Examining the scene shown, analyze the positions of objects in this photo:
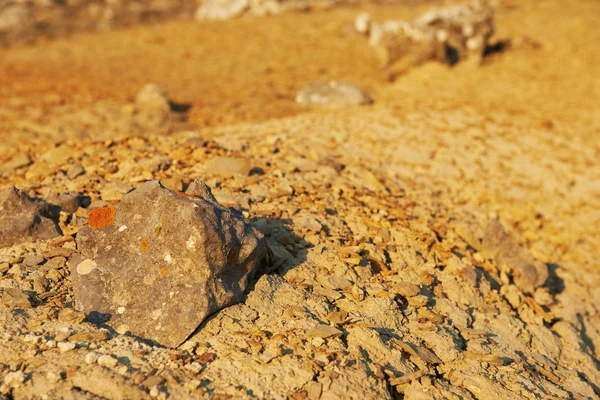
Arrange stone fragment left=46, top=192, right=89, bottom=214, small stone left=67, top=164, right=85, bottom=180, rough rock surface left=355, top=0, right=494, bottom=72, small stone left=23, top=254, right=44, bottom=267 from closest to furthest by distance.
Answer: small stone left=23, top=254, right=44, bottom=267 < stone fragment left=46, top=192, right=89, bottom=214 < small stone left=67, top=164, right=85, bottom=180 < rough rock surface left=355, top=0, right=494, bottom=72

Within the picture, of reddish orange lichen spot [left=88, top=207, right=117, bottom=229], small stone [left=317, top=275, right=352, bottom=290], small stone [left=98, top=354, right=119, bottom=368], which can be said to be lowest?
small stone [left=317, top=275, right=352, bottom=290]

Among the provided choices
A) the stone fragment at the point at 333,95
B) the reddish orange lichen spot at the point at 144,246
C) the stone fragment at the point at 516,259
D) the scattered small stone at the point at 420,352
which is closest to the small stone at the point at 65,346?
the reddish orange lichen spot at the point at 144,246

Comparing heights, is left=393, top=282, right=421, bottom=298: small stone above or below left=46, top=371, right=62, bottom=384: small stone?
below

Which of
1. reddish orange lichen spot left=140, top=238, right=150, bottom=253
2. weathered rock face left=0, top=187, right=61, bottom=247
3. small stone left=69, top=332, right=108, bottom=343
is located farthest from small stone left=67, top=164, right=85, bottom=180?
small stone left=69, top=332, right=108, bottom=343

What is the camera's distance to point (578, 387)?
3.19m

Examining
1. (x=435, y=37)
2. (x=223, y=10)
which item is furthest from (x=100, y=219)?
(x=223, y=10)

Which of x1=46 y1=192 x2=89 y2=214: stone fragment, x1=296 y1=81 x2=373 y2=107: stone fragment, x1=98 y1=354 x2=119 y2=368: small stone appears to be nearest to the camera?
x1=98 y1=354 x2=119 y2=368: small stone

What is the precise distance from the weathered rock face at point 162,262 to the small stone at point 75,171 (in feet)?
4.82

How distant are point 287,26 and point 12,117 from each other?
5919 millimetres

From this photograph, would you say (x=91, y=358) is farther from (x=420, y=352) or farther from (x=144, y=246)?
(x=420, y=352)

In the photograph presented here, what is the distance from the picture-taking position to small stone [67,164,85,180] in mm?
4344

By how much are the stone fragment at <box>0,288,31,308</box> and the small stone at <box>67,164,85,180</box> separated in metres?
1.56

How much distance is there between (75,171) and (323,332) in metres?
2.40

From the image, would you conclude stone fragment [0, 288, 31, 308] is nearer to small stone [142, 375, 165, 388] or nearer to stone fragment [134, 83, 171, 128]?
small stone [142, 375, 165, 388]
